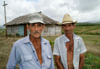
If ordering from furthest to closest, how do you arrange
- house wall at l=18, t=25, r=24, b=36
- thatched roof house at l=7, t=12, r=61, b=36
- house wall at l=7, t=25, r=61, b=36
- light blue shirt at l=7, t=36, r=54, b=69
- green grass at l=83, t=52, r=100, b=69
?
house wall at l=18, t=25, r=24, b=36, house wall at l=7, t=25, r=61, b=36, thatched roof house at l=7, t=12, r=61, b=36, green grass at l=83, t=52, r=100, b=69, light blue shirt at l=7, t=36, r=54, b=69

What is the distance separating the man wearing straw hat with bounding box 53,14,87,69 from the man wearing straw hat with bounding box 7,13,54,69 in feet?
1.20

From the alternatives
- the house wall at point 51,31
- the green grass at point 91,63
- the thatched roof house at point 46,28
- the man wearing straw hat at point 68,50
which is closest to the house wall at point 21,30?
the thatched roof house at point 46,28

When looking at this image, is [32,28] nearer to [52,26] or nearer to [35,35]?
[35,35]

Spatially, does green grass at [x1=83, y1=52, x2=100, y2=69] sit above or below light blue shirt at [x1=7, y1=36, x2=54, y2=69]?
below

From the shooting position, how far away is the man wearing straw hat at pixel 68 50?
1996 mm

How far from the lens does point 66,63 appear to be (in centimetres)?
198

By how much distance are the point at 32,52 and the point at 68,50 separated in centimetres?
76

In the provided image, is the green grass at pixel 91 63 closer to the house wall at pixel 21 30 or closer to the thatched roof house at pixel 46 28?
the thatched roof house at pixel 46 28

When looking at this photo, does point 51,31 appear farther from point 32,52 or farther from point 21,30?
point 32,52

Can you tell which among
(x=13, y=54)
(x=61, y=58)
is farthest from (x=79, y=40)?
(x=13, y=54)

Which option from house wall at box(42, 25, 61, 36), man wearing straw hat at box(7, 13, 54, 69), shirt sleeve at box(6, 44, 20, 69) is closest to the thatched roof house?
house wall at box(42, 25, 61, 36)

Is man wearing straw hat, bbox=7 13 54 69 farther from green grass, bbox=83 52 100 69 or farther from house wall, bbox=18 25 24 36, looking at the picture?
house wall, bbox=18 25 24 36

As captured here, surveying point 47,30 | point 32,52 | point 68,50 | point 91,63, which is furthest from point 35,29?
point 47,30

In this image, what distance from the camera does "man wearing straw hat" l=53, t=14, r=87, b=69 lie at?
2.00 m
